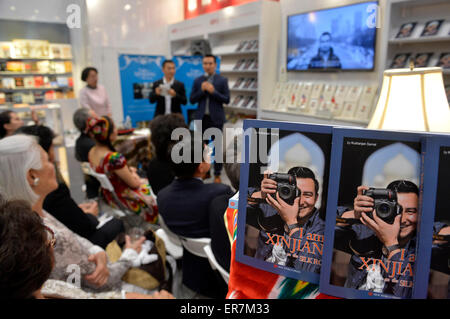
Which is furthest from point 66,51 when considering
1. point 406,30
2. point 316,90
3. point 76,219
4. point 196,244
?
point 406,30

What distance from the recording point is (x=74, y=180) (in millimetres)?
4293

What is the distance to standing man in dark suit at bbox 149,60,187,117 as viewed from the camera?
4.31m

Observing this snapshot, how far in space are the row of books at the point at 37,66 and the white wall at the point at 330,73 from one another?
3.79 m

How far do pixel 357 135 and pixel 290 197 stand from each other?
0.63ft

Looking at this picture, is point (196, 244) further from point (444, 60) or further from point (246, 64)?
point (246, 64)

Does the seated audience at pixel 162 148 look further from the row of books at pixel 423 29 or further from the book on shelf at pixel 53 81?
the book on shelf at pixel 53 81

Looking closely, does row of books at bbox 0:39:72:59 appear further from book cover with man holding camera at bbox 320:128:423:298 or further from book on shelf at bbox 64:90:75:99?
book cover with man holding camera at bbox 320:128:423:298

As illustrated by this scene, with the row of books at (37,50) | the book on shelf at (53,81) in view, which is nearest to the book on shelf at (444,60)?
the row of books at (37,50)

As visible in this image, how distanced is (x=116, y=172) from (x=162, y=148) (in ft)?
1.54

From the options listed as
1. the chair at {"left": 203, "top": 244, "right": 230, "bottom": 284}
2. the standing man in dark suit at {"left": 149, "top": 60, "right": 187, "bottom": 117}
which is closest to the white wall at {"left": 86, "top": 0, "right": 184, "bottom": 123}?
the standing man in dark suit at {"left": 149, "top": 60, "right": 187, "bottom": 117}

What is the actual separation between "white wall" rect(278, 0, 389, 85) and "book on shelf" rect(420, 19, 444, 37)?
0.38 meters

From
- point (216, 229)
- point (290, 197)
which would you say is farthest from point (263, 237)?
point (216, 229)

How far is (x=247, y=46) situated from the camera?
5445 mm

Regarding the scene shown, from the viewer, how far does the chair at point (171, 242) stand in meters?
1.89
